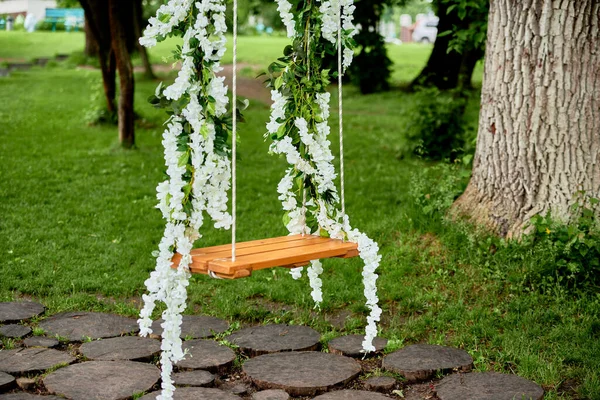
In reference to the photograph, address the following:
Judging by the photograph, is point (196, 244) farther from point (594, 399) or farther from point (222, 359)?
point (594, 399)

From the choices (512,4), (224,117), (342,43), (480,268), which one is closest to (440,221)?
(480,268)

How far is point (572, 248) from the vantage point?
17.2ft

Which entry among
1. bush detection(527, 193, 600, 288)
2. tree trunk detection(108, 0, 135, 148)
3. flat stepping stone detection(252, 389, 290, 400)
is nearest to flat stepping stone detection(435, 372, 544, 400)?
flat stepping stone detection(252, 389, 290, 400)

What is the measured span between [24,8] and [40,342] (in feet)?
104

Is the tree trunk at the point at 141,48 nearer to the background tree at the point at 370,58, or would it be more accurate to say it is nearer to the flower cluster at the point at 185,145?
the background tree at the point at 370,58

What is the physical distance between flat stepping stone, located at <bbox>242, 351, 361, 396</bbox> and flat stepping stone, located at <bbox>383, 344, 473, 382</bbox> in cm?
22

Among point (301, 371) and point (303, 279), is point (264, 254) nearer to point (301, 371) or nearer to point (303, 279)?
point (301, 371)

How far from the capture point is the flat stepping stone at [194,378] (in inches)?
162

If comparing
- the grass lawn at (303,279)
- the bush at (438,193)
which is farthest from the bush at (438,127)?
the bush at (438,193)

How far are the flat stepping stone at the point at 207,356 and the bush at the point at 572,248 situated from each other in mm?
2146

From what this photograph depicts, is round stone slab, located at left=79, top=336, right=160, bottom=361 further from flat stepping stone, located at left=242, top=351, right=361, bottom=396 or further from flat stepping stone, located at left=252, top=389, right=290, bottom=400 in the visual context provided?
flat stepping stone, located at left=252, top=389, right=290, bottom=400

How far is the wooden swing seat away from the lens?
345 cm

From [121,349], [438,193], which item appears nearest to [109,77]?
[438,193]

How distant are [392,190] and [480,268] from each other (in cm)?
269
